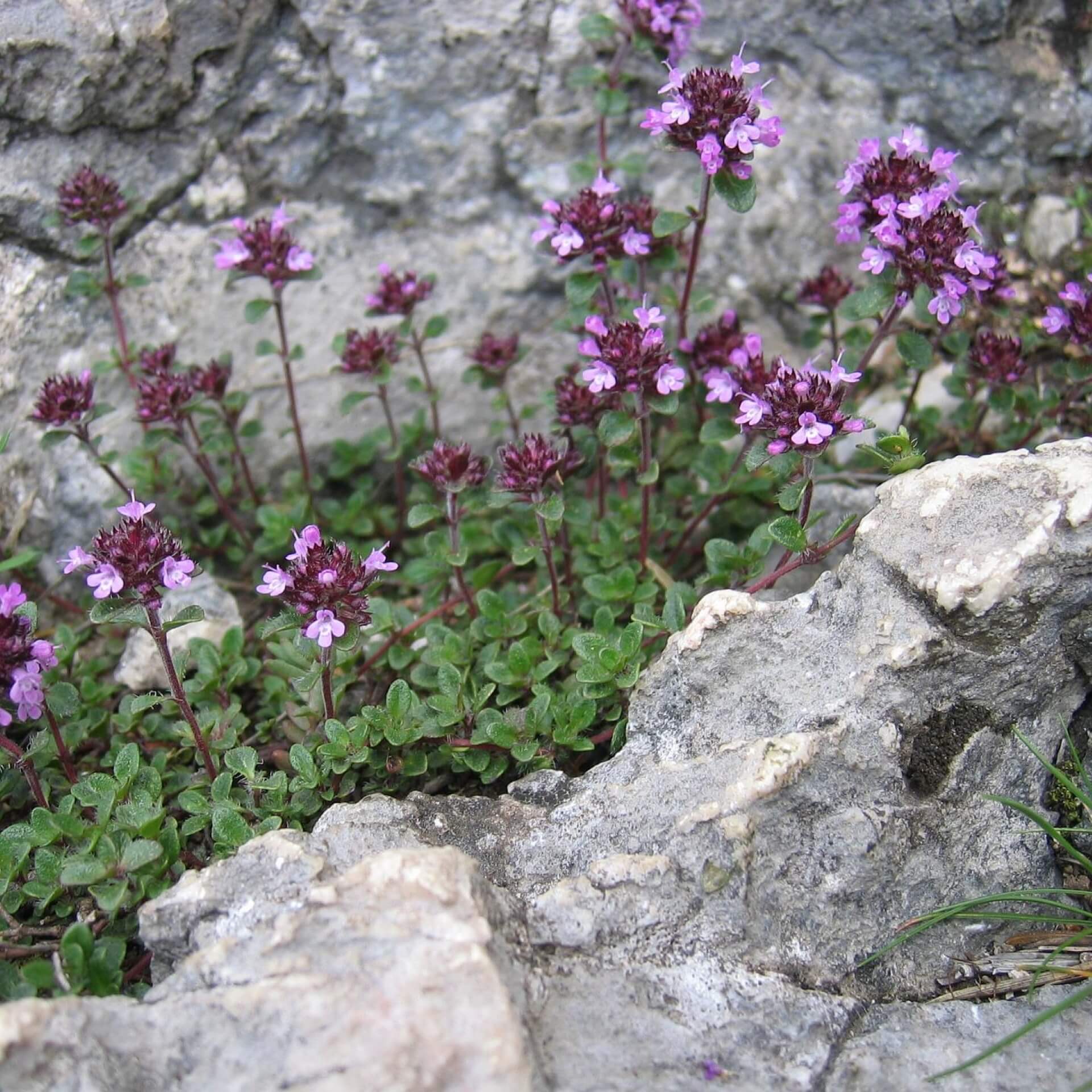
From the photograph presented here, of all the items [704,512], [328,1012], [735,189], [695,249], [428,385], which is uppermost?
[735,189]

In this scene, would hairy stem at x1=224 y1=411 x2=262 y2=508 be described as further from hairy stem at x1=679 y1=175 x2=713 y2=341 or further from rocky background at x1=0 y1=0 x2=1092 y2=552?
hairy stem at x1=679 y1=175 x2=713 y2=341

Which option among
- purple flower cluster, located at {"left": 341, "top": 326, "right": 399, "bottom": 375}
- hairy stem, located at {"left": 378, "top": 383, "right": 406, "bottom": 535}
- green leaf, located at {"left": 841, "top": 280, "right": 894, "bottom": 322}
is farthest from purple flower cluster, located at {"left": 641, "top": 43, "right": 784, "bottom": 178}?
hairy stem, located at {"left": 378, "top": 383, "right": 406, "bottom": 535}

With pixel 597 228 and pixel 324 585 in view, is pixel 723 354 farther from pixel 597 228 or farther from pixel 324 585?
pixel 324 585

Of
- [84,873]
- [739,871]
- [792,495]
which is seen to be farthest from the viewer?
[792,495]

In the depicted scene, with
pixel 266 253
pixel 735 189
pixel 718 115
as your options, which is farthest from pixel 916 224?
pixel 266 253

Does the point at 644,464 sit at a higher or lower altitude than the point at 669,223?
lower

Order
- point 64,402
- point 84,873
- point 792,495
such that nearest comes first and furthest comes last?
point 84,873 < point 792,495 < point 64,402

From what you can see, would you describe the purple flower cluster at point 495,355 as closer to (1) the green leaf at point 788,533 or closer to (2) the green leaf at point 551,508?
(2) the green leaf at point 551,508

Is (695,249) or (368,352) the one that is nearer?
(695,249)
